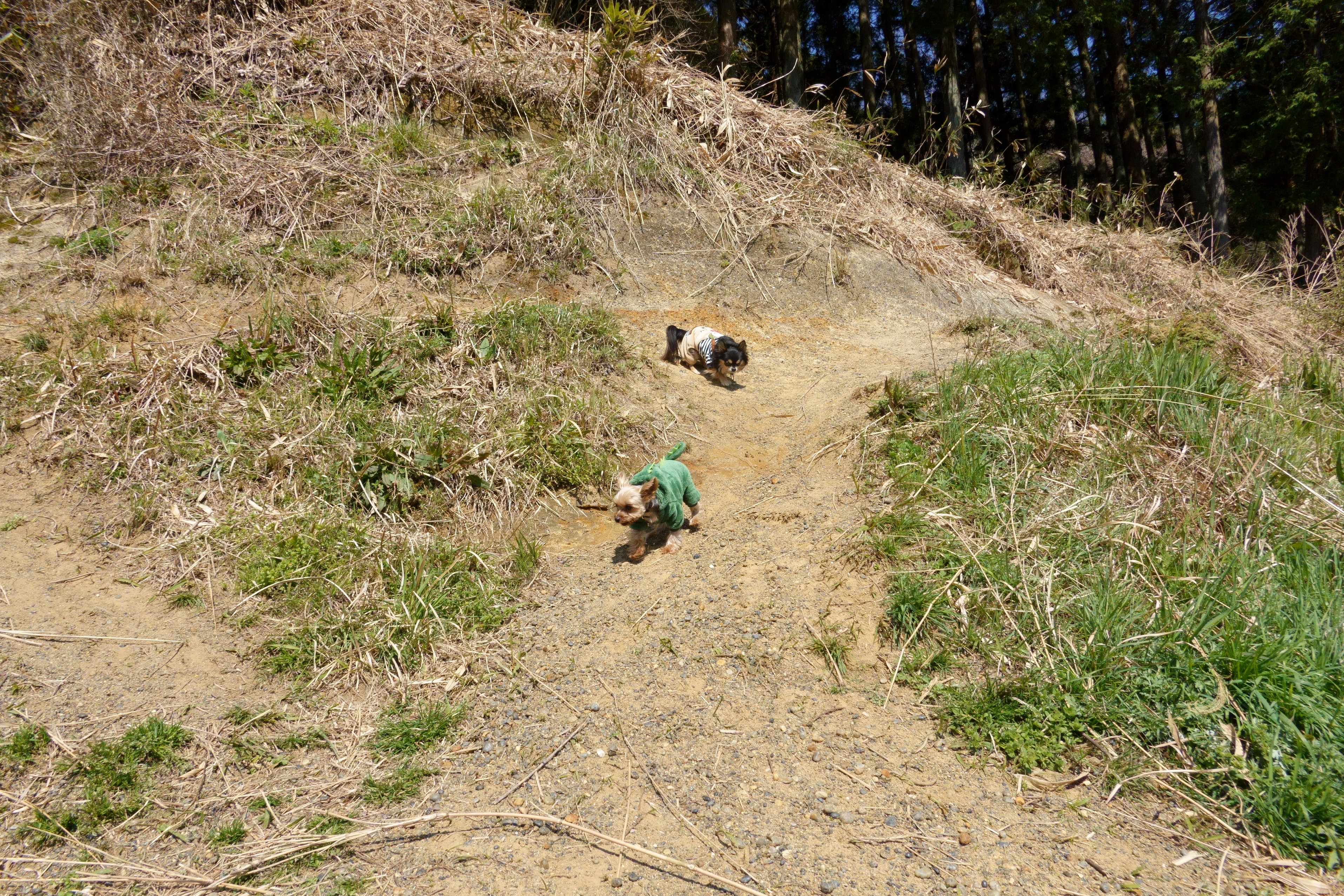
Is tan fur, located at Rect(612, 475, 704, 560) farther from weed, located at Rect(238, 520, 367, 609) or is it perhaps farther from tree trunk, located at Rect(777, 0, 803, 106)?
tree trunk, located at Rect(777, 0, 803, 106)

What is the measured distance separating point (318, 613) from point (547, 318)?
3.00 metres

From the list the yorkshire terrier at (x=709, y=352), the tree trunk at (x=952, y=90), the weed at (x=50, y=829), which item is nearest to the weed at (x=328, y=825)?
the weed at (x=50, y=829)

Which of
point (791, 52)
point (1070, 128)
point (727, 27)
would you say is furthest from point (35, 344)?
point (1070, 128)

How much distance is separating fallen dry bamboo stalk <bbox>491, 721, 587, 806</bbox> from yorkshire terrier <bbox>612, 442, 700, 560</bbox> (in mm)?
1273

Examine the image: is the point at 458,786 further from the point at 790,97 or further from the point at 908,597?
the point at 790,97

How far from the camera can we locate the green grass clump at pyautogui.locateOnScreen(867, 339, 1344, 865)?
254 centimetres

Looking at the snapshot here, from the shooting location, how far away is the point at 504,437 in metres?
4.81

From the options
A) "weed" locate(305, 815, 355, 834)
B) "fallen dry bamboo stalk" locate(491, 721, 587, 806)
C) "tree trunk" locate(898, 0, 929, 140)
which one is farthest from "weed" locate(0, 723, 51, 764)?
"tree trunk" locate(898, 0, 929, 140)

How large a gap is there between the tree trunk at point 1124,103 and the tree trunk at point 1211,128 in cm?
106

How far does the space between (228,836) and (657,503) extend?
2.48 m

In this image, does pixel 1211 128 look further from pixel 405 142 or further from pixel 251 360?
pixel 251 360

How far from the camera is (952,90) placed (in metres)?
11.8

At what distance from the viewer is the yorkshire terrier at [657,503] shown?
A: 13.1 ft

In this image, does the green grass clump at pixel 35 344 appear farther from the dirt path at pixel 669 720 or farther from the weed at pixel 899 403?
the weed at pixel 899 403
